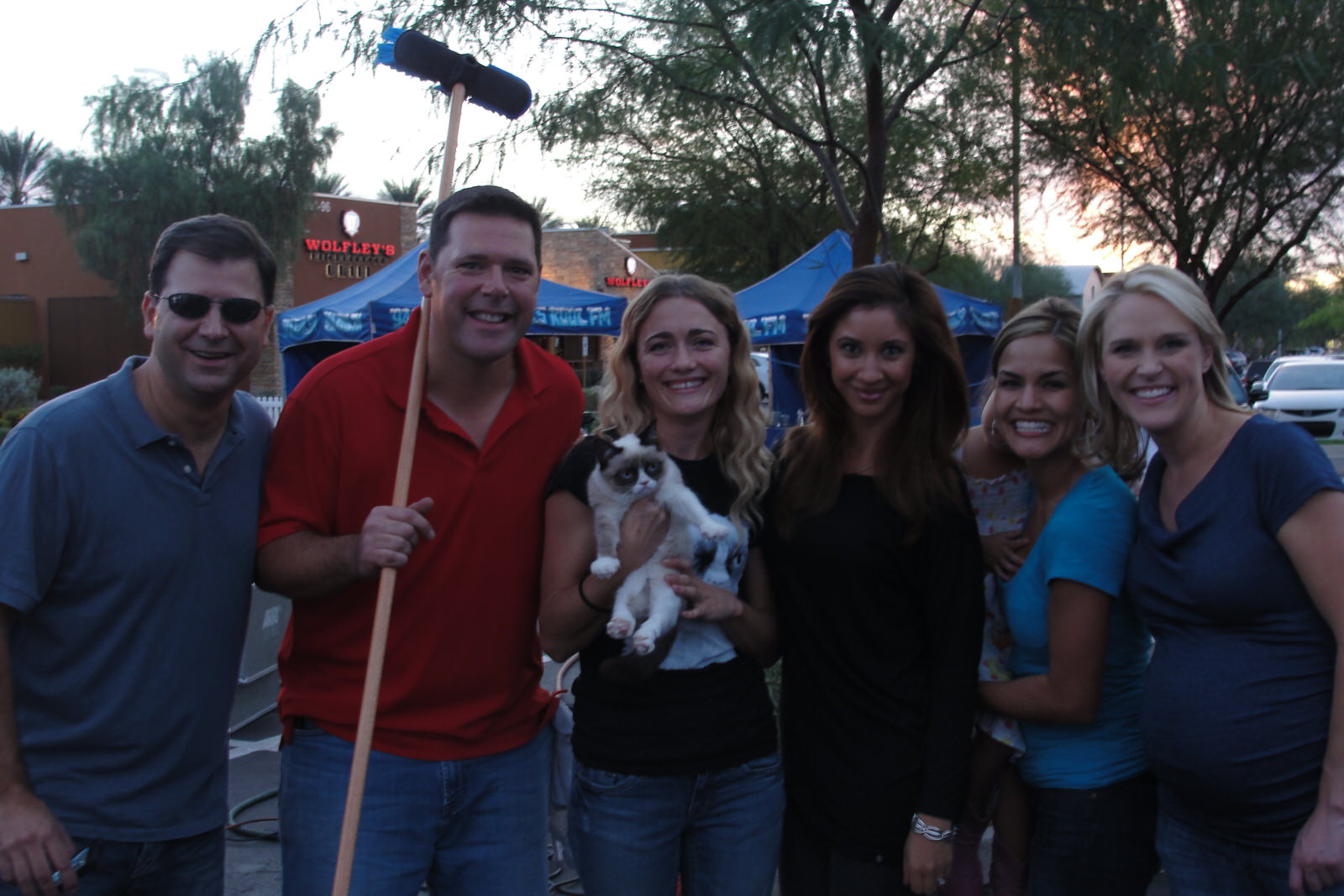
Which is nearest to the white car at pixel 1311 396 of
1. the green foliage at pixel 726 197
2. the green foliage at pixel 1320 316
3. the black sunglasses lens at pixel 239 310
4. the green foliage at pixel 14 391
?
the green foliage at pixel 726 197

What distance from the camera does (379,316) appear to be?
1118 centimetres

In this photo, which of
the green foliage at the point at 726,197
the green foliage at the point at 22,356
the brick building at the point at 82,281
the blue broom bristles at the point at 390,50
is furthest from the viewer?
the brick building at the point at 82,281

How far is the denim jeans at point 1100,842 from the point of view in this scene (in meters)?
2.38

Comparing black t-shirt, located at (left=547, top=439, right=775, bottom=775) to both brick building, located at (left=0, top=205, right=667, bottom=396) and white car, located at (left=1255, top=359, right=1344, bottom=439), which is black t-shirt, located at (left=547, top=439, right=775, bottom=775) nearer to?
white car, located at (left=1255, top=359, right=1344, bottom=439)

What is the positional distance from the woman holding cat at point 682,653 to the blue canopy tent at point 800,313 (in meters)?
8.55

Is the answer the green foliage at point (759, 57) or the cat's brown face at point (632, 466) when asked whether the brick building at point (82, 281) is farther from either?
the cat's brown face at point (632, 466)

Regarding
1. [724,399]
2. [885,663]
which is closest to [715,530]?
[724,399]

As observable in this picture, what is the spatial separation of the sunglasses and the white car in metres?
19.4

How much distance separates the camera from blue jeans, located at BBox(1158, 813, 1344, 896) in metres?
2.12

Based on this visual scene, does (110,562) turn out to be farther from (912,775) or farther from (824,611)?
(912,775)

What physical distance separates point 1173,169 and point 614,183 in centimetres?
1093

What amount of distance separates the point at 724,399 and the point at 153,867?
1907 mm

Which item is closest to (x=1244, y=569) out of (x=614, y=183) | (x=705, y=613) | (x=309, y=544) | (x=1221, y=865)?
(x=1221, y=865)

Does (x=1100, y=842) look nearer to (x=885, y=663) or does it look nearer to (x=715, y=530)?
(x=885, y=663)
